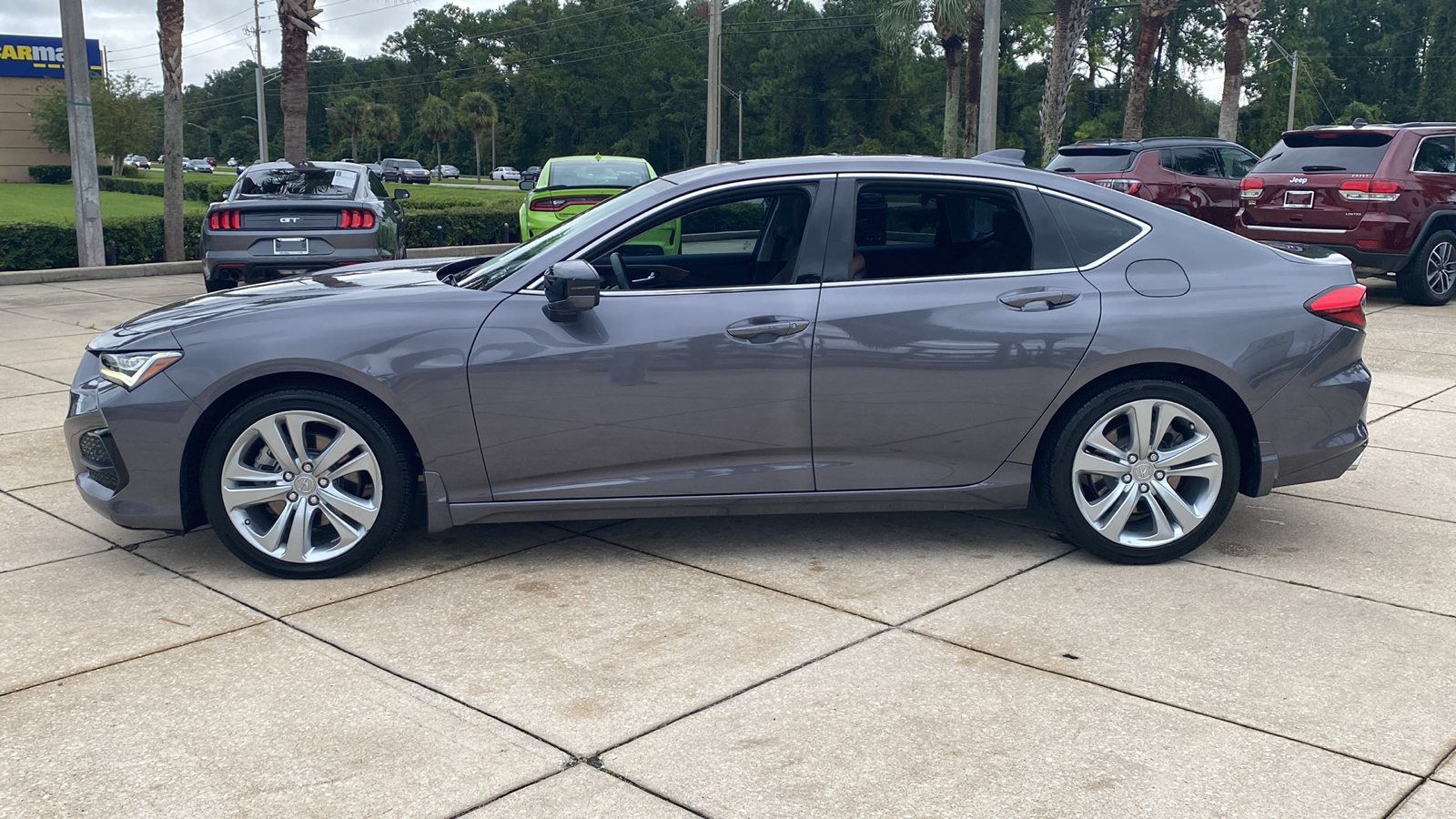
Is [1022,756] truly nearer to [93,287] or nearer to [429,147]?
[93,287]

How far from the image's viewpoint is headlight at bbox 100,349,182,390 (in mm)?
4473

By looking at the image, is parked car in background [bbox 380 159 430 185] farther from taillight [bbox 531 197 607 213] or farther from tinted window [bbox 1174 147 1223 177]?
tinted window [bbox 1174 147 1223 177]

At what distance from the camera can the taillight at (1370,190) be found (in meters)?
12.0

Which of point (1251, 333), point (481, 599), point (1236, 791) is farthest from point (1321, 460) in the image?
point (481, 599)

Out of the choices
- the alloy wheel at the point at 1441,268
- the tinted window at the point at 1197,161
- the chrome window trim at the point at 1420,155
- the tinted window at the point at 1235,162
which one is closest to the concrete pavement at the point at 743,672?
the chrome window trim at the point at 1420,155

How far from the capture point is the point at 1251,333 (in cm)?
473

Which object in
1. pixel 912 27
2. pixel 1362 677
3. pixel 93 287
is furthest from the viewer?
pixel 912 27

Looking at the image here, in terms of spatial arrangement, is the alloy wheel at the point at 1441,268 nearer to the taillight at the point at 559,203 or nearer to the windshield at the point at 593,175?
the windshield at the point at 593,175

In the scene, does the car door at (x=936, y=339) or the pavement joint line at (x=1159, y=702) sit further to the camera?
the car door at (x=936, y=339)

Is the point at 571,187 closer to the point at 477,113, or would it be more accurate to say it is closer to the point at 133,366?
the point at 133,366

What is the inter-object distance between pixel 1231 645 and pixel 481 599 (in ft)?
8.27

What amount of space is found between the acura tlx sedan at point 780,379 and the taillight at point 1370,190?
26.6ft

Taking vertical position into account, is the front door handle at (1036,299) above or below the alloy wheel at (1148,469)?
above

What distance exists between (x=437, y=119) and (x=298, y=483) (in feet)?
351
